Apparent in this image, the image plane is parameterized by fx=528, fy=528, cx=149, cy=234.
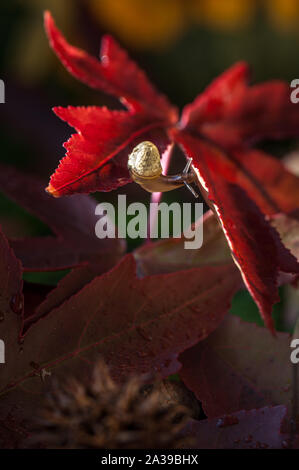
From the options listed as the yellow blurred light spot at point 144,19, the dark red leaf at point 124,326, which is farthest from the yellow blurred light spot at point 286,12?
the dark red leaf at point 124,326

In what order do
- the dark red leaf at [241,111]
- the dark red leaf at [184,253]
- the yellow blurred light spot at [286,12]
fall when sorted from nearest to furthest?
→ 1. the dark red leaf at [184,253]
2. the dark red leaf at [241,111]
3. the yellow blurred light spot at [286,12]

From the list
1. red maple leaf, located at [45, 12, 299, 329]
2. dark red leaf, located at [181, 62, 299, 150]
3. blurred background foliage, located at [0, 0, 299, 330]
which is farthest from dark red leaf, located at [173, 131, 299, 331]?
blurred background foliage, located at [0, 0, 299, 330]

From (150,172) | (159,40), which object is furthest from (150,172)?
(159,40)

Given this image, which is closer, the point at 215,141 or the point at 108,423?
the point at 108,423

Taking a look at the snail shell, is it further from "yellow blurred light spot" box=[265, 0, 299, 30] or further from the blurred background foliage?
"yellow blurred light spot" box=[265, 0, 299, 30]

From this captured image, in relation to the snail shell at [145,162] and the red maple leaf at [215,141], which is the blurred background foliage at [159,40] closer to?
the red maple leaf at [215,141]

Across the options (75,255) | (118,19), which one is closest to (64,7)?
(118,19)

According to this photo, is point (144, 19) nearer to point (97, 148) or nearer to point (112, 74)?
point (112, 74)
